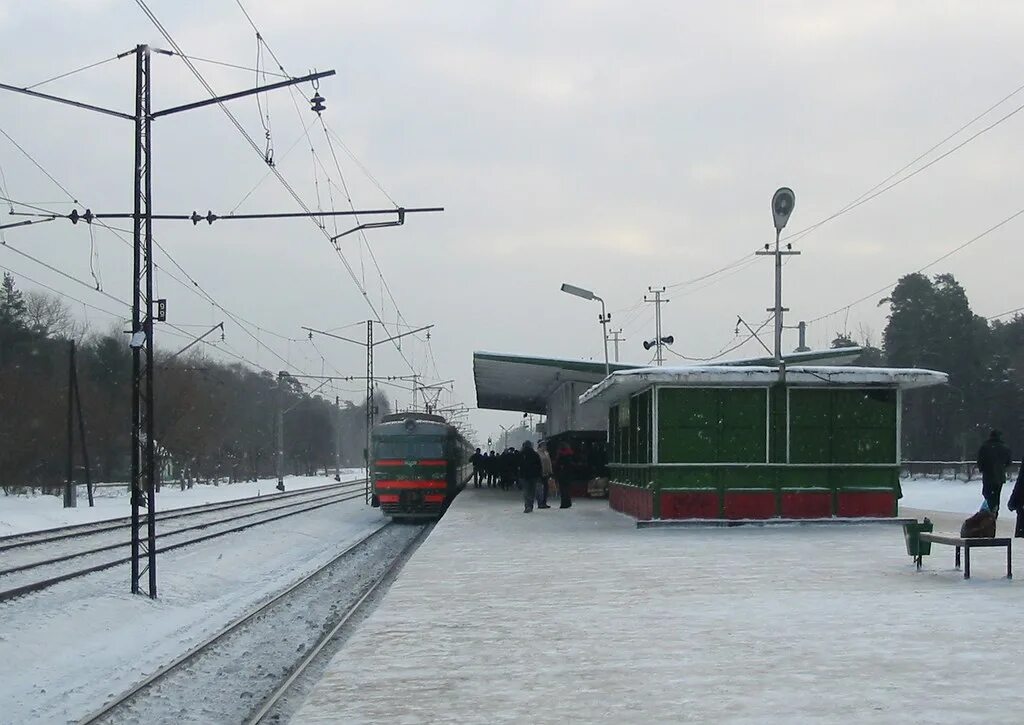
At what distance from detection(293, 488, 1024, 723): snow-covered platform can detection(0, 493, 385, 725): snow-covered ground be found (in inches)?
94.5

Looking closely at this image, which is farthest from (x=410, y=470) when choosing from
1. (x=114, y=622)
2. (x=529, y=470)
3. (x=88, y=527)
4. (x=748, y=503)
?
(x=114, y=622)

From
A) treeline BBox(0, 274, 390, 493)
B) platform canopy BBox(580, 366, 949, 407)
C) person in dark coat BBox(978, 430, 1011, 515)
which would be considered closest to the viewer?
person in dark coat BBox(978, 430, 1011, 515)

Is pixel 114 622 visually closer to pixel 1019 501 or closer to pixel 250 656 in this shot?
pixel 250 656

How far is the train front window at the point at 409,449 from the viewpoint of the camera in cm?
3309

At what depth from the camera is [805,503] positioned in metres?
21.8

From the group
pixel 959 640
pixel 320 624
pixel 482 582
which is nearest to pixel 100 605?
pixel 320 624

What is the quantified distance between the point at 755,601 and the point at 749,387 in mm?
10143

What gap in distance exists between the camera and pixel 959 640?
30.8ft

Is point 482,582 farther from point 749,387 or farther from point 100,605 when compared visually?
point 749,387

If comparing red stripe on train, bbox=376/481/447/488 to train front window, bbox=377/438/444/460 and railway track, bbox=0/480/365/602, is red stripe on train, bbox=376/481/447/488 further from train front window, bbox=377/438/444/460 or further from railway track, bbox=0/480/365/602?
railway track, bbox=0/480/365/602

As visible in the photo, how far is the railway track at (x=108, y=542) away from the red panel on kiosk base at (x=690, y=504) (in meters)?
10.3

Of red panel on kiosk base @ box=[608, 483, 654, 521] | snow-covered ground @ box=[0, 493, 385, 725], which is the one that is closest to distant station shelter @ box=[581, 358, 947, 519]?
red panel on kiosk base @ box=[608, 483, 654, 521]

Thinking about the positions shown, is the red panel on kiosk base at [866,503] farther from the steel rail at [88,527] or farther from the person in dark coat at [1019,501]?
the steel rail at [88,527]

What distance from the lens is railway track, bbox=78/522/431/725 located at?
9.67 m
